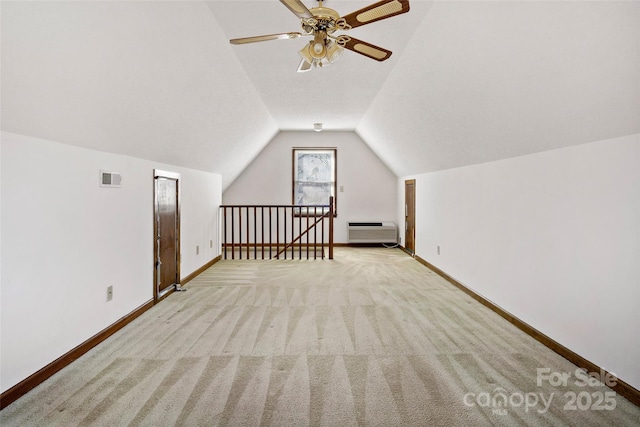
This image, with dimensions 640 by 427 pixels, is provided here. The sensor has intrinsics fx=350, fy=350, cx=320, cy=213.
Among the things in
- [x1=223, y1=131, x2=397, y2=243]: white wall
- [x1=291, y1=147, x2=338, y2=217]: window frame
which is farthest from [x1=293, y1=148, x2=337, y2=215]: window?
[x1=223, y1=131, x2=397, y2=243]: white wall

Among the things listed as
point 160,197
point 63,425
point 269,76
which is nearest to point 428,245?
point 269,76

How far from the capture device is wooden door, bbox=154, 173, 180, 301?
4051 mm

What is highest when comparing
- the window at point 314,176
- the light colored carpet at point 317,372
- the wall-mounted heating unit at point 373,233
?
the window at point 314,176

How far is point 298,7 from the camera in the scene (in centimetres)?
201

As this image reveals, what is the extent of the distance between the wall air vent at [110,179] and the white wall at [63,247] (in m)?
0.05

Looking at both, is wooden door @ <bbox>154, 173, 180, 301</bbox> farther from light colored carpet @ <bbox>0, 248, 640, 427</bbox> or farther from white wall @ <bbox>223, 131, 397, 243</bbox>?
white wall @ <bbox>223, 131, 397, 243</bbox>

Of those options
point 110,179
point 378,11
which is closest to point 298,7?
point 378,11

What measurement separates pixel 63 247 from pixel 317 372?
2.03m

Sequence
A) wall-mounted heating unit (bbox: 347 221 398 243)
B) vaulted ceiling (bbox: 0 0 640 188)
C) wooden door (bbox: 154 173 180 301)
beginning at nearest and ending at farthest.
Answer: vaulted ceiling (bbox: 0 0 640 188), wooden door (bbox: 154 173 180 301), wall-mounted heating unit (bbox: 347 221 398 243)

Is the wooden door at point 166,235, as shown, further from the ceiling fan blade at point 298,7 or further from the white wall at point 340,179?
the white wall at point 340,179

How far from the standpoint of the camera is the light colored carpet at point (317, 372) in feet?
6.57

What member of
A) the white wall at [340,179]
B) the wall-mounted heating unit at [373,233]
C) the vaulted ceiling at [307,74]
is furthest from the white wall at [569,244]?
the white wall at [340,179]

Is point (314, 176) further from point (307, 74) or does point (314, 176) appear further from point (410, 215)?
point (307, 74)

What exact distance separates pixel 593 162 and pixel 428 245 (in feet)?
12.6
